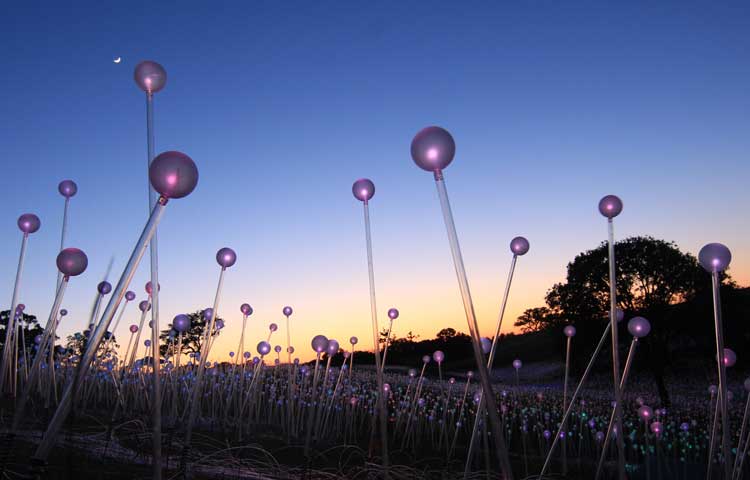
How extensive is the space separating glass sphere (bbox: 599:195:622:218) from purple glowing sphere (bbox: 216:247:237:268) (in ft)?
9.75

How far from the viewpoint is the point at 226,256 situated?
4.51 m

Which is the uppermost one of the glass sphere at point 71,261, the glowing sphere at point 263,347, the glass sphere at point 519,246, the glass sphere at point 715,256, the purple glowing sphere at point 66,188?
the purple glowing sphere at point 66,188

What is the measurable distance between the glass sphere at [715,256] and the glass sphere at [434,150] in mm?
2306

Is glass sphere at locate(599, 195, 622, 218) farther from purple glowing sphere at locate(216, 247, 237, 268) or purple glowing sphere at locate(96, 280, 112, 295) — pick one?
Result: purple glowing sphere at locate(96, 280, 112, 295)

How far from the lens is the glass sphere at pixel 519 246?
4484 millimetres

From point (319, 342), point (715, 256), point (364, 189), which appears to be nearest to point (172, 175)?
point (364, 189)

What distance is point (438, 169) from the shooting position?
9.14 feet

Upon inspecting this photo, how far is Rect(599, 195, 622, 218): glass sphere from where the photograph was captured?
447 cm

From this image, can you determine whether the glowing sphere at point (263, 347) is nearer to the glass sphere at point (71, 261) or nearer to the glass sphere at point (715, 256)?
the glass sphere at point (71, 261)

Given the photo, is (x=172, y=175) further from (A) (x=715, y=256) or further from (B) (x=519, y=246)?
(A) (x=715, y=256)

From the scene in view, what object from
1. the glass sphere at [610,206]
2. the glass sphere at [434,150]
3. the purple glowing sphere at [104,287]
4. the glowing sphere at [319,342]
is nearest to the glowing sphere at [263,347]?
the glowing sphere at [319,342]

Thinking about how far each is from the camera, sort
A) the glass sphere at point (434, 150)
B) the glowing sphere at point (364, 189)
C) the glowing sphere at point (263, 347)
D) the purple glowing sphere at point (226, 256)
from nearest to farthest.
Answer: the glass sphere at point (434, 150) → the glowing sphere at point (364, 189) → the purple glowing sphere at point (226, 256) → the glowing sphere at point (263, 347)

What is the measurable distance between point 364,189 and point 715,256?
254cm

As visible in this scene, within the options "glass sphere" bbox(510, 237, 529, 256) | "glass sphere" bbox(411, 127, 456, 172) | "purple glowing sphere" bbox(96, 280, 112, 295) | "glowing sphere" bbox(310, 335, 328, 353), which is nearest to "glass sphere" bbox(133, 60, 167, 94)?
"glass sphere" bbox(411, 127, 456, 172)
